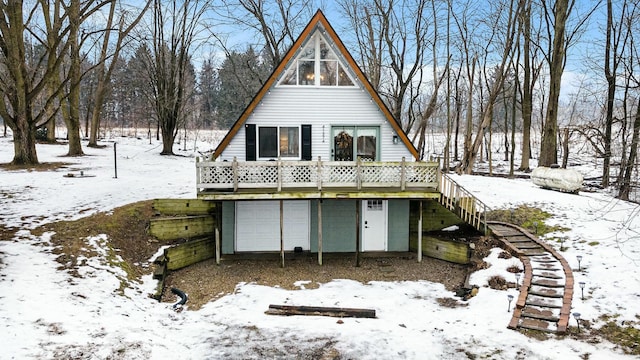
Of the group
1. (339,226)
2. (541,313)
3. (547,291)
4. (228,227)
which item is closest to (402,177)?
(339,226)

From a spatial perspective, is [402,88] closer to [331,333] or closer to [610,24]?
[610,24]

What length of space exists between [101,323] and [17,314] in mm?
1597

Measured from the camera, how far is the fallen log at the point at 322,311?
35.8ft

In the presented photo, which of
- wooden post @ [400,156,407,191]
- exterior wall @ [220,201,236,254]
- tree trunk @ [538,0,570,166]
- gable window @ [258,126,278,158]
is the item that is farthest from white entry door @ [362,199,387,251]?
tree trunk @ [538,0,570,166]

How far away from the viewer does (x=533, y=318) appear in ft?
32.2

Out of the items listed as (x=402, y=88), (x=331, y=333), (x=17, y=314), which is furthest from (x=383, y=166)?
(x=402, y=88)

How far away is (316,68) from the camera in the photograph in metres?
15.5

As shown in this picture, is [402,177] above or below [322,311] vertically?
above

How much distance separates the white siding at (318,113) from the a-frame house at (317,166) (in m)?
0.04

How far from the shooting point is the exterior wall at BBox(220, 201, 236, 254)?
52.2 ft

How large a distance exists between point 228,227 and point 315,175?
4427 mm

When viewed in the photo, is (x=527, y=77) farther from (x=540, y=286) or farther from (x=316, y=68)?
(x=540, y=286)

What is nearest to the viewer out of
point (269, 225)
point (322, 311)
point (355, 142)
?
point (322, 311)

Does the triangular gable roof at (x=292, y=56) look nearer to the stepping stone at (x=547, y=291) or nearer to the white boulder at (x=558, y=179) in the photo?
the stepping stone at (x=547, y=291)
